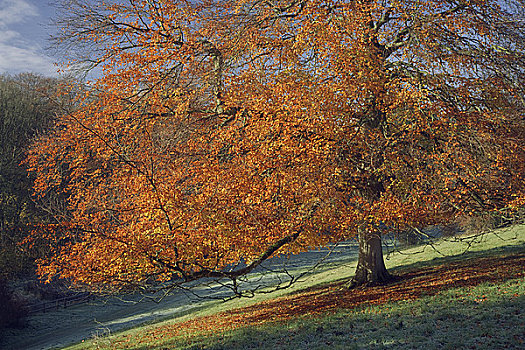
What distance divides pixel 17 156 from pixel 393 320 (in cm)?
3116

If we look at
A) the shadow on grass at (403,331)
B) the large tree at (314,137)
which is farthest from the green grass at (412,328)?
the large tree at (314,137)

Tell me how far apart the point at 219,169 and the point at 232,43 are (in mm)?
→ 5004

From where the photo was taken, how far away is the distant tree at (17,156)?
91.2 feet

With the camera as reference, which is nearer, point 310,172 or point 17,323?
point 310,172

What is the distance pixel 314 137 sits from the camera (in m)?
12.8

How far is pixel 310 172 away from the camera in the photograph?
12523mm

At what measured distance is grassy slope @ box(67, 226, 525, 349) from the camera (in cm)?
915

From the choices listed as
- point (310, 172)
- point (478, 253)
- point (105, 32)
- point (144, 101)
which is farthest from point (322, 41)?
point (478, 253)

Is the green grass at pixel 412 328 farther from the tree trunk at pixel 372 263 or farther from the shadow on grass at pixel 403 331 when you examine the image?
the tree trunk at pixel 372 263

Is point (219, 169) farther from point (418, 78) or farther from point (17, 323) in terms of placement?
point (17, 323)

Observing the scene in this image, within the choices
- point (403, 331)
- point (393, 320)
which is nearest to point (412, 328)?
point (403, 331)

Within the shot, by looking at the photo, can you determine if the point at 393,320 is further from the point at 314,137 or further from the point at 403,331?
the point at 314,137

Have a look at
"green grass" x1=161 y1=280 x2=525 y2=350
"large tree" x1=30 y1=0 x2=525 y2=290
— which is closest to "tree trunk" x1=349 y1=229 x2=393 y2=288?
"large tree" x1=30 y1=0 x2=525 y2=290

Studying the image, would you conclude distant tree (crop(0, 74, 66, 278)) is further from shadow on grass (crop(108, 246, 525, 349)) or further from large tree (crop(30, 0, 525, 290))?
shadow on grass (crop(108, 246, 525, 349))
